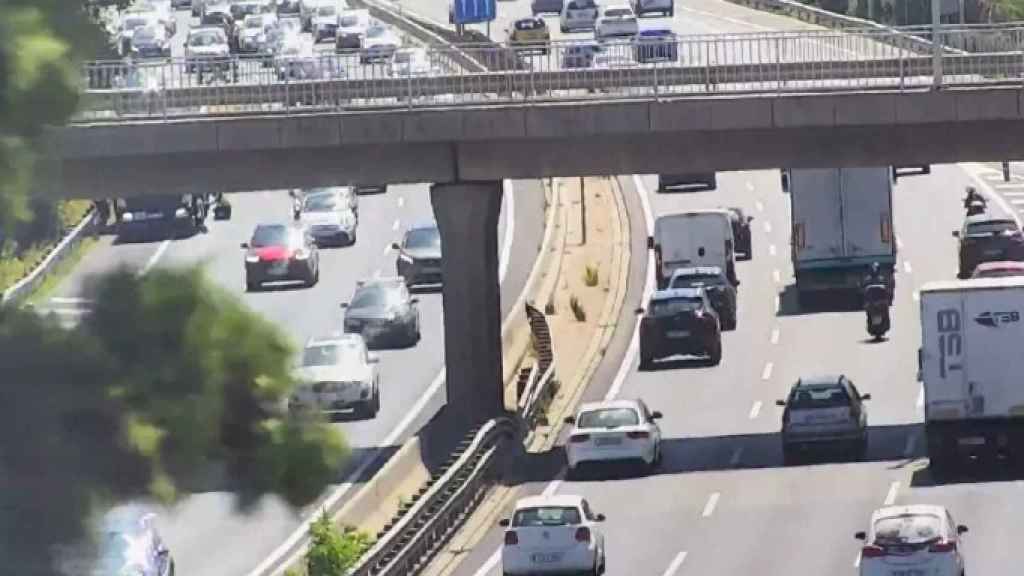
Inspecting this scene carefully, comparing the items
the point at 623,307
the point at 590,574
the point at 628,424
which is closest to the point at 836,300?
the point at 623,307

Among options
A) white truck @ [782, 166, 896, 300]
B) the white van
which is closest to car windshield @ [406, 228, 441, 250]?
the white van

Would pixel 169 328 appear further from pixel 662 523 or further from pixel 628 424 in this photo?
pixel 628 424

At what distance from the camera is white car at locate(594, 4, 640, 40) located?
3597 inches

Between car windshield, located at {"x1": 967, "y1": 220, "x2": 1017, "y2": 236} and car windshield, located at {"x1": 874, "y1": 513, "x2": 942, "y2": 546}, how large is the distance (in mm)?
27622

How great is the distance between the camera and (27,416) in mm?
9641

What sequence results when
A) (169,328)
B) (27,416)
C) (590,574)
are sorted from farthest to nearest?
(590,574)
(169,328)
(27,416)

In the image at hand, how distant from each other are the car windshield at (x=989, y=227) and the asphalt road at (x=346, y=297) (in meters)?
9.41

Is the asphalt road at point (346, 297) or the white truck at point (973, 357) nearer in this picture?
the asphalt road at point (346, 297)

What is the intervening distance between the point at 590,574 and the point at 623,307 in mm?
25401

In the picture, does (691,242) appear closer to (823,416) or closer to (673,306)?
(673,306)

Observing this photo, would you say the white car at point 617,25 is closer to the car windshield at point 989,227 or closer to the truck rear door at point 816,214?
the car windshield at point 989,227

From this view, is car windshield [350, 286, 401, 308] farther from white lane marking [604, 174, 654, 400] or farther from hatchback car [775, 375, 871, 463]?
hatchback car [775, 375, 871, 463]

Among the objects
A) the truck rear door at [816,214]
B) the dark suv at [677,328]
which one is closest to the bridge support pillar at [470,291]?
the dark suv at [677,328]

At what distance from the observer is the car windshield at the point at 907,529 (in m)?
30.1
